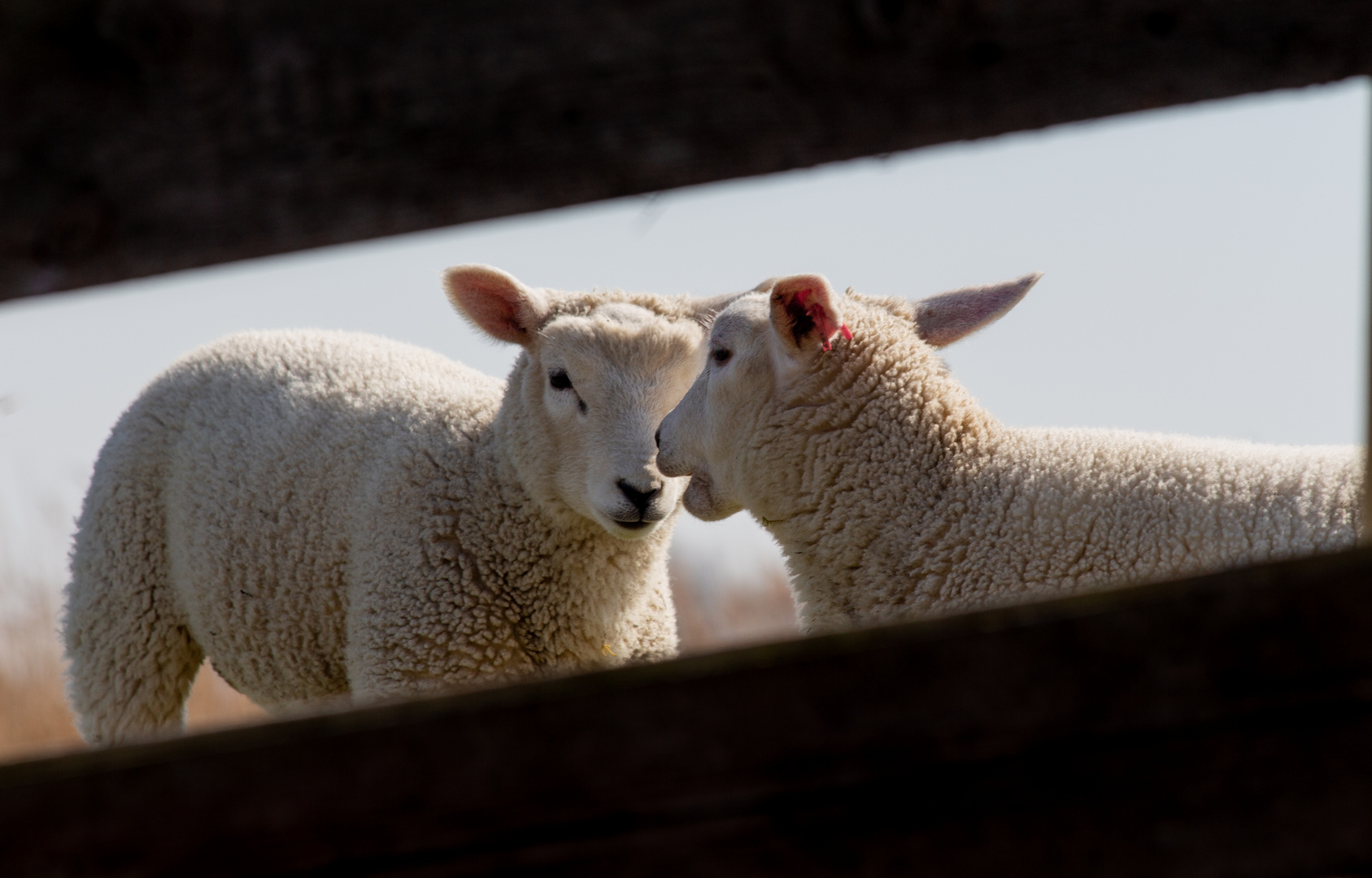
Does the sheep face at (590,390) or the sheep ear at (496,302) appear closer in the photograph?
the sheep face at (590,390)

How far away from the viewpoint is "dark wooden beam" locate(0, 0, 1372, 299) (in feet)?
3.05

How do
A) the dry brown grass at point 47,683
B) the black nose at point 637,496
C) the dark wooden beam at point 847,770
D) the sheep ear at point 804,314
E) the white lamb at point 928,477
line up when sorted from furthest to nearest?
the dry brown grass at point 47,683 → the black nose at point 637,496 → the sheep ear at point 804,314 → the white lamb at point 928,477 → the dark wooden beam at point 847,770

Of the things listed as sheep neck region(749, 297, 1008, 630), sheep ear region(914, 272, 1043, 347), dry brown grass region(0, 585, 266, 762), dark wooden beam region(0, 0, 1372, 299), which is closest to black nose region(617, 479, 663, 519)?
sheep neck region(749, 297, 1008, 630)

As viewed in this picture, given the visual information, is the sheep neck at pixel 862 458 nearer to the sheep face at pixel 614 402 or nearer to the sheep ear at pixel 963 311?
the sheep ear at pixel 963 311

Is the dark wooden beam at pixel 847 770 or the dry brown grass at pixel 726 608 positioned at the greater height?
the dark wooden beam at pixel 847 770

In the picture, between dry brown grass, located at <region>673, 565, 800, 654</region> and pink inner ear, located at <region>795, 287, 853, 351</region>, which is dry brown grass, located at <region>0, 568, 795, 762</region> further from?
pink inner ear, located at <region>795, 287, 853, 351</region>

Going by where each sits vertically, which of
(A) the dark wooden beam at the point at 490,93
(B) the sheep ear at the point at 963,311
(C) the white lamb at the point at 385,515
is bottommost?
(C) the white lamb at the point at 385,515

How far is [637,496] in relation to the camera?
12.7 ft

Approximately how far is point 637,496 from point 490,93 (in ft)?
9.73

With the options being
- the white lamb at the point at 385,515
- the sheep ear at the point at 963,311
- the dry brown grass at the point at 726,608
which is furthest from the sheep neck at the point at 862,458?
the dry brown grass at the point at 726,608

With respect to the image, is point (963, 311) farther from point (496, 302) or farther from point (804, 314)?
point (496, 302)

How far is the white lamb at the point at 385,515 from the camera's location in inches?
156

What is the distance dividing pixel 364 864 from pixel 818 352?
3.05 meters

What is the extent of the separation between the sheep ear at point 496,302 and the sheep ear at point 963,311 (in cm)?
151
